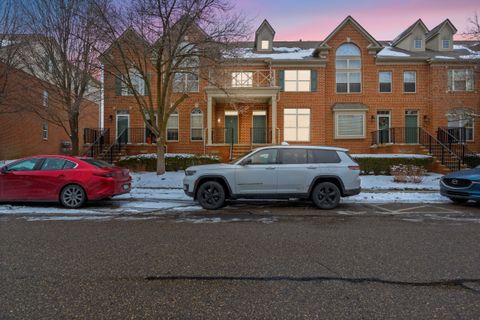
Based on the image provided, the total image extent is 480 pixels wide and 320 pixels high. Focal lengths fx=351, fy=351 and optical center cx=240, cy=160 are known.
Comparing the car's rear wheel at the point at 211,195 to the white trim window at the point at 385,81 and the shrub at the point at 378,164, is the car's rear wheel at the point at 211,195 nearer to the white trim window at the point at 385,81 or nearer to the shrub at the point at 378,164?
the shrub at the point at 378,164

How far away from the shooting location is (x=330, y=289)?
12.6 feet

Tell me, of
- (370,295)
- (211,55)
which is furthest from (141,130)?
(370,295)

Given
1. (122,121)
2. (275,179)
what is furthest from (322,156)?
(122,121)

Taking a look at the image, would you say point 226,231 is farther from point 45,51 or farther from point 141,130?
point 141,130

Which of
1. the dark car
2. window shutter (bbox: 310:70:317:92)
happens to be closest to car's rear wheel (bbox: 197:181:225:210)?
the dark car

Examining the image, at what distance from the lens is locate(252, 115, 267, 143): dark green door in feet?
72.9

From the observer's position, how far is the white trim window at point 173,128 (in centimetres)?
2242

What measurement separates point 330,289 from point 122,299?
2203 mm

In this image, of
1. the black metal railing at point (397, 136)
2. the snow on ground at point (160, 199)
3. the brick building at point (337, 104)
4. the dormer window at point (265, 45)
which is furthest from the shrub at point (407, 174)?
the dormer window at point (265, 45)

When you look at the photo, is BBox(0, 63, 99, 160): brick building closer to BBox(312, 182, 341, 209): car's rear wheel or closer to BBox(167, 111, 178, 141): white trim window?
BBox(167, 111, 178, 141): white trim window

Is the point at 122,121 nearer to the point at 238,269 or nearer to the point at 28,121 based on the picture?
the point at 28,121

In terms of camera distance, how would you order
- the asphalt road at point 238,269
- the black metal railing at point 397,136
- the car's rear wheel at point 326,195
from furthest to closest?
the black metal railing at point 397,136, the car's rear wheel at point 326,195, the asphalt road at point 238,269

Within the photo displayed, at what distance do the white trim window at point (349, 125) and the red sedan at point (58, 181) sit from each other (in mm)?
16253

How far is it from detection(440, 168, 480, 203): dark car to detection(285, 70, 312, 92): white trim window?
1291 centimetres
